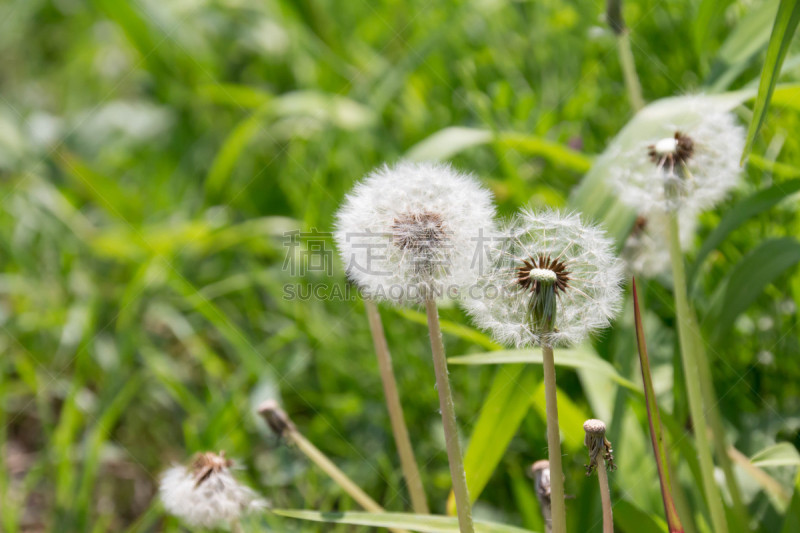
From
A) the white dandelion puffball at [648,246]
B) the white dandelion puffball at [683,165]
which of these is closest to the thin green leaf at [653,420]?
the white dandelion puffball at [683,165]

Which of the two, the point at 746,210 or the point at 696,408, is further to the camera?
the point at 746,210

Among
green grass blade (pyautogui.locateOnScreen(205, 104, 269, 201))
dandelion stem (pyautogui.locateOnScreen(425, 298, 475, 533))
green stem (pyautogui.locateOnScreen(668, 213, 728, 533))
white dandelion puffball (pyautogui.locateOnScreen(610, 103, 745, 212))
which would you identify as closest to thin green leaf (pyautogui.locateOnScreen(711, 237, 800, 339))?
white dandelion puffball (pyautogui.locateOnScreen(610, 103, 745, 212))

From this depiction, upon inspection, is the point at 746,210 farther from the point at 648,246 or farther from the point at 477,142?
the point at 477,142

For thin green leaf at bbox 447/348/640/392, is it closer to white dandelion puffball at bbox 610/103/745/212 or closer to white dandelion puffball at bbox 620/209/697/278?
white dandelion puffball at bbox 610/103/745/212

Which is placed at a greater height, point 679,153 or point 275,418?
point 679,153

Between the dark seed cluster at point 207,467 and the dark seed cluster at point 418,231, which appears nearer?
the dark seed cluster at point 418,231

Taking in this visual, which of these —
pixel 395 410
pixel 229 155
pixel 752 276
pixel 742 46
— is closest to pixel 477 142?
pixel 742 46

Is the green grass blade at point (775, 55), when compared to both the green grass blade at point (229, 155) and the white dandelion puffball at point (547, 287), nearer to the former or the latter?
the white dandelion puffball at point (547, 287)
